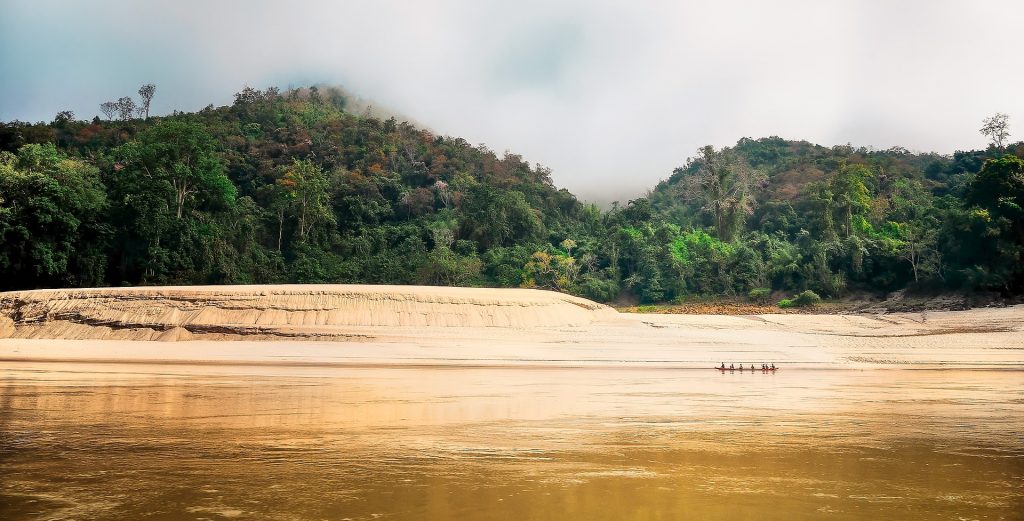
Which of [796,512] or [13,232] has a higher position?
[13,232]

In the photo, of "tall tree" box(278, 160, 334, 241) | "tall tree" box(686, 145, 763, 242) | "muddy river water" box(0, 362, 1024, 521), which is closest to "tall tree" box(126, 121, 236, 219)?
"tall tree" box(278, 160, 334, 241)

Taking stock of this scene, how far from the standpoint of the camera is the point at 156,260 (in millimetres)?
34656

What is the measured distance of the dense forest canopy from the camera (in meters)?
33.4

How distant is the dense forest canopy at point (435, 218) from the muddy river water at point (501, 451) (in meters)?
24.5

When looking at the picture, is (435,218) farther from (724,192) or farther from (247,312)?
(247,312)

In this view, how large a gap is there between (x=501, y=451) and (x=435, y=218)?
151 feet

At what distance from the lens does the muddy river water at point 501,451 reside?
4859 millimetres

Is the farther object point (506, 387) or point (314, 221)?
point (314, 221)

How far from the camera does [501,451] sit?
22.5ft

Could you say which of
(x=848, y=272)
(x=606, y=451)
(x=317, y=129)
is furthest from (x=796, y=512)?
(x=317, y=129)

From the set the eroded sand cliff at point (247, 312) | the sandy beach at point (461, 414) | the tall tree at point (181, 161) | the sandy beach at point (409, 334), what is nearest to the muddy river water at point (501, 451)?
the sandy beach at point (461, 414)

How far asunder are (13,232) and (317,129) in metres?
35.6

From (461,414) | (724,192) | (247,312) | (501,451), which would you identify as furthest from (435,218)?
(501,451)

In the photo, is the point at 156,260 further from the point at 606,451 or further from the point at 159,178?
the point at 606,451
